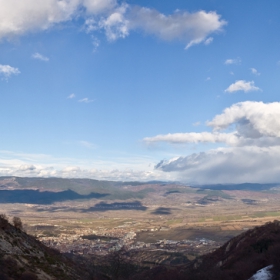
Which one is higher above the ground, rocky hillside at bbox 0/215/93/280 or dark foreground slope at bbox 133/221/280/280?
rocky hillside at bbox 0/215/93/280

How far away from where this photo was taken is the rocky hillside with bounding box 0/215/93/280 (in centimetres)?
3394

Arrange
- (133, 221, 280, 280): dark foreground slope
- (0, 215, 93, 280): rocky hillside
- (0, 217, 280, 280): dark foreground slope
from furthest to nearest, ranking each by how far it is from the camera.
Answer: (133, 221, 280, 280): dark foreground slope, (0, 217, 280, 280): dark foreground slope, (0, 215, 93, 280): rocky hillside

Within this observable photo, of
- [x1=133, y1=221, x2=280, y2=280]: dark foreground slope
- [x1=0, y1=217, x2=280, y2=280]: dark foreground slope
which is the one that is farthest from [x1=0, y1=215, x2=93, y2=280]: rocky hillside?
[x1=133, y1=221, x2=280, y2=280]: dark foreground slope

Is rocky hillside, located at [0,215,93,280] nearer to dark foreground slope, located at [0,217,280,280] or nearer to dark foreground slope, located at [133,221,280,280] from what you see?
dark foreground slope, located at [0,217,280,280]

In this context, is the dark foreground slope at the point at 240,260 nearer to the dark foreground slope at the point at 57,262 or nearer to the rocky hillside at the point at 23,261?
the dark foreground slope at the point at 57,262

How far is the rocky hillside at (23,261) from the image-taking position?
33.9 metres

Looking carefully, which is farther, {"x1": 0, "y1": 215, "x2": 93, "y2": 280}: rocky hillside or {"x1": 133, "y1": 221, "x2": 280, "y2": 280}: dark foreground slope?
{"x1": 133, "y1": 221, "x2": 280, "y2": 280}: dark foreground slope

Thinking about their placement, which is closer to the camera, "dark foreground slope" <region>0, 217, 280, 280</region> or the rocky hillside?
the rocky hillside

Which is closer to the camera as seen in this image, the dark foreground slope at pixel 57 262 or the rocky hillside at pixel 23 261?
the rocky hillside at pixel 23 261

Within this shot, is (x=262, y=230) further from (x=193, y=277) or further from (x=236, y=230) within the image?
(x=236, y=230)

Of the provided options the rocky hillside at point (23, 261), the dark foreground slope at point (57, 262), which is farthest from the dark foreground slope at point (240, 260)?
the rocky hillside at point (23, 261)

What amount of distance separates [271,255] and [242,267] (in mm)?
4836

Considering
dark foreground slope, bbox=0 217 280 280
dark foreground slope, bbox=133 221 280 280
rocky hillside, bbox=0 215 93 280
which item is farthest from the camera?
dark foreground slope, bbox=133 221 280 280

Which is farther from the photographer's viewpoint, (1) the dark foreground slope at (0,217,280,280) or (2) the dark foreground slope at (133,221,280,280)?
(2) the dark foreground slope at (133,221,280,280)
